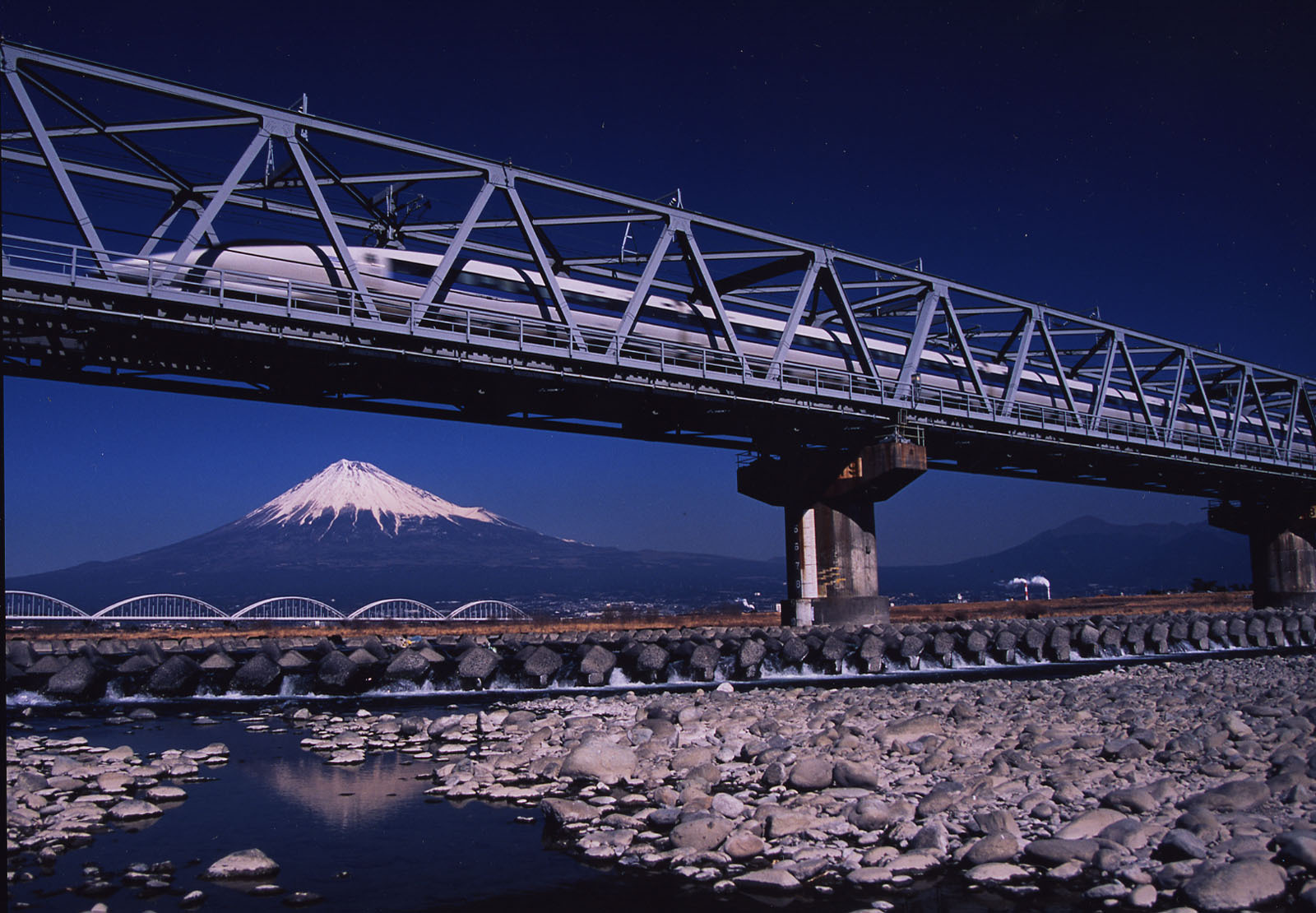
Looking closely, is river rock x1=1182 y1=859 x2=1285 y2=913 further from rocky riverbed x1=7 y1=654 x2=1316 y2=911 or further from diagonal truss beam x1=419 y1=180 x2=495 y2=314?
diagonal truss beam x1=419 y1=180 x2=495 y2=314

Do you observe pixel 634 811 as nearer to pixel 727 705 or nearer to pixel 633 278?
pixel 727 705

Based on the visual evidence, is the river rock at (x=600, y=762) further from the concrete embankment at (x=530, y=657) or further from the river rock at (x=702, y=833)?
the concrete embankment at (x=530, y=657)

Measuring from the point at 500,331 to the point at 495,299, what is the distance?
4202mm

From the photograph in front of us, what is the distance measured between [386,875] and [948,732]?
887cm

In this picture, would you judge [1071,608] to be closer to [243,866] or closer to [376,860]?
[376,860]

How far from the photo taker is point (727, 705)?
17.2m

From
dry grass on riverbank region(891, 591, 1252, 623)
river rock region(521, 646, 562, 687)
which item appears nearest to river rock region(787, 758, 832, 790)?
river rock region(521, 646, 562, 687)

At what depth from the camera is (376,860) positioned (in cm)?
930

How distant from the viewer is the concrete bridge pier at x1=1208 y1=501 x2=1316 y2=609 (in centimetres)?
5894

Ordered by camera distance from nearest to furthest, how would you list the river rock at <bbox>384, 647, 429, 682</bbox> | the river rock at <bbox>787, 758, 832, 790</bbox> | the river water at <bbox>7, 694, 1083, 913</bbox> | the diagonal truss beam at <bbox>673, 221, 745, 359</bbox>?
the river water at <bbox>7, 694, 1083, 913</bbox> < the river rock at <bbox>787, 758, 832, 790</bbox> < the river rock at <bbox>384, 647, 429, 682</bbox> < the diagonal truss beam at <bbox>673, 221, 745, 359</bbox>

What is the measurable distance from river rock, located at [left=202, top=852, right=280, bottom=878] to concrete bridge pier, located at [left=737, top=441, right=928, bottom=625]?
27.5 m

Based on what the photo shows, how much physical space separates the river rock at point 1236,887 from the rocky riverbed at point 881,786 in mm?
19

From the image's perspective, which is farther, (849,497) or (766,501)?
(766,501)

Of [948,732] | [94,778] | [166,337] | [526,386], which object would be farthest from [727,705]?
[166,337]
